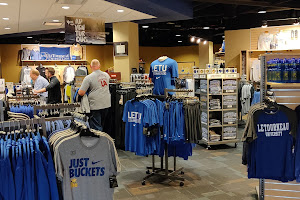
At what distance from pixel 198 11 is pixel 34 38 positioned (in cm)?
822

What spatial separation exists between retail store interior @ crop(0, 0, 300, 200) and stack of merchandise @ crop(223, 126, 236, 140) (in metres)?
0.02

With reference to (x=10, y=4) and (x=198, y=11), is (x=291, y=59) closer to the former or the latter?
(x=10, y=4)

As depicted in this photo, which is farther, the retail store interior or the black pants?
the black pants

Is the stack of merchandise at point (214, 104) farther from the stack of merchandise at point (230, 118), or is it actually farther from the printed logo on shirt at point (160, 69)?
the printed logo on shirt at point (160, 69)

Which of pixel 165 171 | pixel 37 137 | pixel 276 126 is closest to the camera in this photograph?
pixel 37 137

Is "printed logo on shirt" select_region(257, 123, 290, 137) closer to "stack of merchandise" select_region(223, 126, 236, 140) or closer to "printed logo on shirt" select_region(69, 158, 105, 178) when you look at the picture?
"printed logo on shirt" select_region(69, 158, 105, 178)

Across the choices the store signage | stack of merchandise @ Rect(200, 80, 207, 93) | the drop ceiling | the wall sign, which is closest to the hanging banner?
the drop ceiling

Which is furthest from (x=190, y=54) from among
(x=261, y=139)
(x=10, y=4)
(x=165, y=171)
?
(x=261, y=139)

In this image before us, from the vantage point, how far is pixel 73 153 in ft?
8.13

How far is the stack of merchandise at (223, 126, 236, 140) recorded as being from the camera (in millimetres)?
7053

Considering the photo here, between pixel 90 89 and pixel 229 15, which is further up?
pixel 229 15

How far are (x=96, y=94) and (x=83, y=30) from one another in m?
2.65

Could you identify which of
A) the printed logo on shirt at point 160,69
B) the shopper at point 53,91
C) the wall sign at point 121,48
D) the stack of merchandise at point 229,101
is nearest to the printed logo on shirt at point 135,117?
the printed logo on shirt at point 160,69

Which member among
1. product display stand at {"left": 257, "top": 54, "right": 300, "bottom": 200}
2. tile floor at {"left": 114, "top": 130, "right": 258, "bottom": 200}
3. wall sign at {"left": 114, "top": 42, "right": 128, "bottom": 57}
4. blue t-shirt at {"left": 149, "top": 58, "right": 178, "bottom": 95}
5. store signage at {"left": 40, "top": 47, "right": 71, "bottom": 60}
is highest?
store signage at {"left": 40, "top": 47, "right": 71, "bottom": 60}
